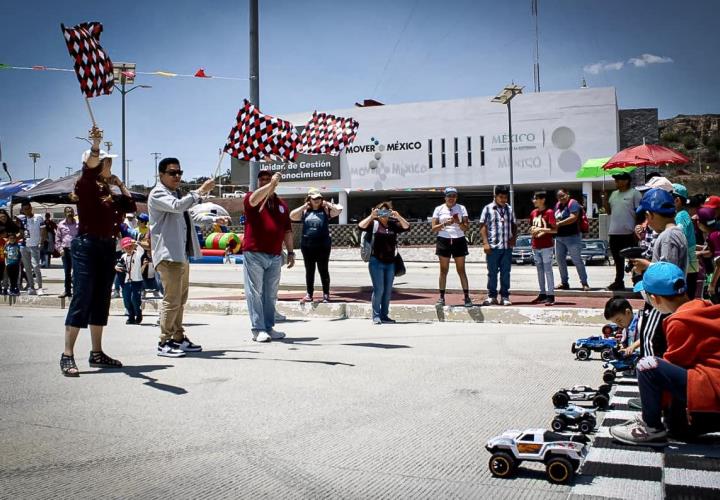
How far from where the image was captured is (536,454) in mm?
3121

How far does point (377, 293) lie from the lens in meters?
9.30

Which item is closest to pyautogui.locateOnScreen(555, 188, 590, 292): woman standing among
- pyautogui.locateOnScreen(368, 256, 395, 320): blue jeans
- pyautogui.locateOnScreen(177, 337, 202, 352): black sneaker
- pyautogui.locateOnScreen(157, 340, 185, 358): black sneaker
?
pyautogui.locateOnScreen(368, 256, 395, 320): blue jeans

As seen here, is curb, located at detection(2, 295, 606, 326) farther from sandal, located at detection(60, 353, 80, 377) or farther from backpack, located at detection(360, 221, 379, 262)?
sandal, located at detection(60, 353, 80, 377)

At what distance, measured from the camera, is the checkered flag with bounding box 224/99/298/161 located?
8.70 meters

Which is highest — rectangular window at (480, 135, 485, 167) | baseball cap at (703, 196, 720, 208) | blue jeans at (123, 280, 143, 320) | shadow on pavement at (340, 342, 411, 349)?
rectangular window at (480, 135, 485, 167)

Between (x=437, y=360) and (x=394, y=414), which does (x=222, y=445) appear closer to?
(x=394, y=414)

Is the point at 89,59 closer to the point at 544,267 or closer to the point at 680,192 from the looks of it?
the point at 680,192

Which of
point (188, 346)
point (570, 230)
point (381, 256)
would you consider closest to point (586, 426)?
point (188, 346)

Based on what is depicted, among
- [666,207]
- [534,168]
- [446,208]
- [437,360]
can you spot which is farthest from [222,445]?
[534,168]

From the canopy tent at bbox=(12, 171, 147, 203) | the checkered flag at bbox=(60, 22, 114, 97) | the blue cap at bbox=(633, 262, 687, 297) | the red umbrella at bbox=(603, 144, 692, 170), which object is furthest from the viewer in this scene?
the canopy tent at bbox=(12, 171, 147, 203)

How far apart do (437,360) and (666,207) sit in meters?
2.42

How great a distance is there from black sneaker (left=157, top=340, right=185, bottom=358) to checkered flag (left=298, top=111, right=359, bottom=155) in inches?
226

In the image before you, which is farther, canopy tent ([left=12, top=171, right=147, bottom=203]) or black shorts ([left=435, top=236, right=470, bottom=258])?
canopy tent ([left=12, top=171, right=147, bottom=203])

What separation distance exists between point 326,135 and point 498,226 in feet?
12.6
